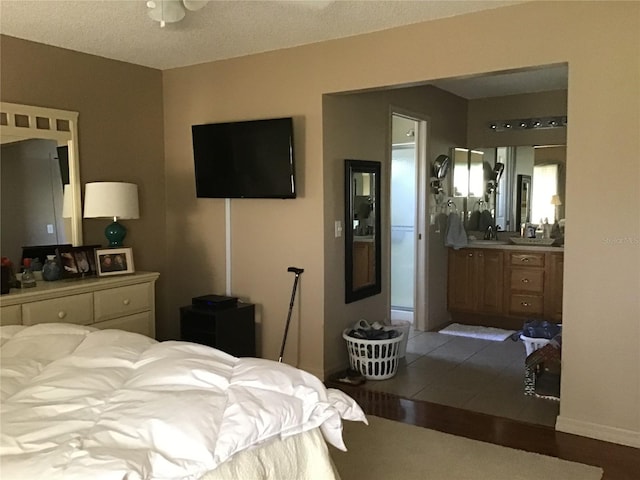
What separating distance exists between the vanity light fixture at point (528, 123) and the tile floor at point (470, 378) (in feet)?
7.46

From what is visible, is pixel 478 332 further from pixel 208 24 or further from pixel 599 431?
pixel 208 24

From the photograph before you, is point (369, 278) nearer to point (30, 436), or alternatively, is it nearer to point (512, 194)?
point (512, 194)

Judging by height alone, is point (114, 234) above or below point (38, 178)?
below

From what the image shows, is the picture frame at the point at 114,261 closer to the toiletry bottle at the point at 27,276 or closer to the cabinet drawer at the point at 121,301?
the cabinet drawer at the point at 121,301

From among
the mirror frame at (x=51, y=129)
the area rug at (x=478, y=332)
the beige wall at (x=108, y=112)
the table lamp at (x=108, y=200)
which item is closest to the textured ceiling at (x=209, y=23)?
the beige wall at (x=108, y=112)

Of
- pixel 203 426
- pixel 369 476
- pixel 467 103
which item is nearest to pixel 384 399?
pixel 369 476

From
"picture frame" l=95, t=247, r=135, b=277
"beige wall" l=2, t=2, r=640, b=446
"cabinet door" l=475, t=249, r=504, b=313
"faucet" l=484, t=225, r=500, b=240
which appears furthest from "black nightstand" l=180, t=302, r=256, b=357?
"faucet" l=484, t=225, r=500, b=240

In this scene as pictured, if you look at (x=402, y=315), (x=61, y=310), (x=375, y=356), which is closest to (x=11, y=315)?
(x=61, y=310)

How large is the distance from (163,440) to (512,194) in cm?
542

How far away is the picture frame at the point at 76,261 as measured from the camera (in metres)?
3.97

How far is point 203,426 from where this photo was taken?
1627 millimetres

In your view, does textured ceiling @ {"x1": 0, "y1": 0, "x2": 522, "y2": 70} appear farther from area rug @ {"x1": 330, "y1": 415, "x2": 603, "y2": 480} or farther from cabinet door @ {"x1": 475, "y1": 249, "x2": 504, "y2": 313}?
cabinet door @ {"x1": 475, "y1": 249, "x2": 504, "y2": 313}

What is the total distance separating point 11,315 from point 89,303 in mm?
536

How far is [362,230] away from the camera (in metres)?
4.72
